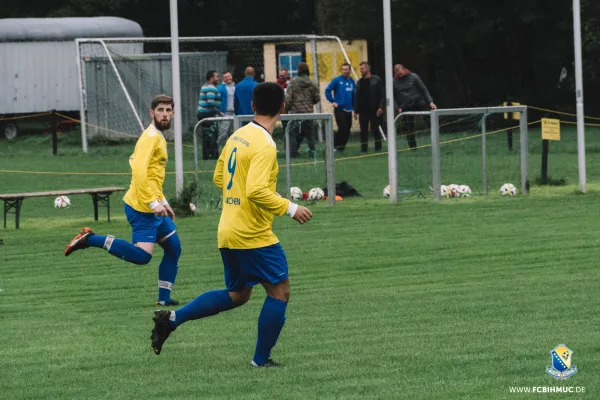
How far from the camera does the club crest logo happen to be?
26.7 ft

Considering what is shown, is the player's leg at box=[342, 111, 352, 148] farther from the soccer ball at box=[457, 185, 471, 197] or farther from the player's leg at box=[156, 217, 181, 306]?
the player's leg at box=[156, 217, 181, 306]

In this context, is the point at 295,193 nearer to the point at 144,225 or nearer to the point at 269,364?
the point at 144,225

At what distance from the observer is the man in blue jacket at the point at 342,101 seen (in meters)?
29.9

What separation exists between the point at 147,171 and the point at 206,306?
3118mm

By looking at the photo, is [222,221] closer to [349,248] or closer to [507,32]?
[349,248]

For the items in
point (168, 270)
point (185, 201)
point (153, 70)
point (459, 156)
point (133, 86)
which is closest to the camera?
point (168, 270)

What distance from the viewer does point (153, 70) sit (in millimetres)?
36750

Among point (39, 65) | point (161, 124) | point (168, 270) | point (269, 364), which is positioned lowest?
point (269, 364)

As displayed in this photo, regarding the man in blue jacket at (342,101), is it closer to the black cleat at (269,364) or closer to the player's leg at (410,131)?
the player's leg at (410,131)

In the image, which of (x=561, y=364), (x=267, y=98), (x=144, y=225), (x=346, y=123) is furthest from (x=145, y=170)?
(x=346, y=123)

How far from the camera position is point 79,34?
40.6 m

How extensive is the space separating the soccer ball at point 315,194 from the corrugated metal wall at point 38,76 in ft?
68.5

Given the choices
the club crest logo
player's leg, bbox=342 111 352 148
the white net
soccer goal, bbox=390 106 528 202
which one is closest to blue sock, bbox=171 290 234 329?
the club crest logo

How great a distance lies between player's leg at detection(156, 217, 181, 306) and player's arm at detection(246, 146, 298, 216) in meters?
3.62
